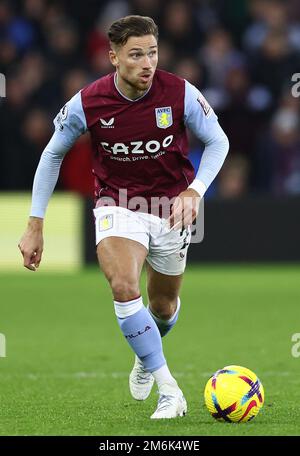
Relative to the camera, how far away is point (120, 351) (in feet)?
31.1

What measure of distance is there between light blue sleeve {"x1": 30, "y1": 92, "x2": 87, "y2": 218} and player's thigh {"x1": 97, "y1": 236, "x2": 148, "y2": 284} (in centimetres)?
49

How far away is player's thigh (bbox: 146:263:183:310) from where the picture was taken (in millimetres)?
6988

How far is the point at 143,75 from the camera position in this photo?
642 cm

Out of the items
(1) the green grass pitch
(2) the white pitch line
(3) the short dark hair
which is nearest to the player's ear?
(3) the short dark hair

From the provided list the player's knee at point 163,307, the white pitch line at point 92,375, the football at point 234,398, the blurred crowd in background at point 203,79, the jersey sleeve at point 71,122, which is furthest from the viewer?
the blurred crowd in background at point 203,79

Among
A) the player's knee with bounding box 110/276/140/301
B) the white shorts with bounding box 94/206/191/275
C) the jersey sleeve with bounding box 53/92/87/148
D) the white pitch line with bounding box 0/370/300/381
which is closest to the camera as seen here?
the player's knee with bounding box 110/276/140/301

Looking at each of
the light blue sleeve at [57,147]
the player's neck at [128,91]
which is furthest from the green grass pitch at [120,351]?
the player's neck at [128,91]

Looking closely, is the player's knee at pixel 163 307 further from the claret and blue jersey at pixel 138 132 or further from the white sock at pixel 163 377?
the white sock at pixel 163 377

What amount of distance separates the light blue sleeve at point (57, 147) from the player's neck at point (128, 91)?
236mm

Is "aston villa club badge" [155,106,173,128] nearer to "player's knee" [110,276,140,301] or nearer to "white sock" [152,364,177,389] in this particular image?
"player's knee" [110,276,140,301]

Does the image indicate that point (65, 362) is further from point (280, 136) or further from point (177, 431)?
point (280, 136)

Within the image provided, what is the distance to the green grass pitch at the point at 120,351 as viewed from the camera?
6.16 meters

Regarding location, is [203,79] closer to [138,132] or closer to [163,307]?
[163,307]

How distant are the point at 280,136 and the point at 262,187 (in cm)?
85
